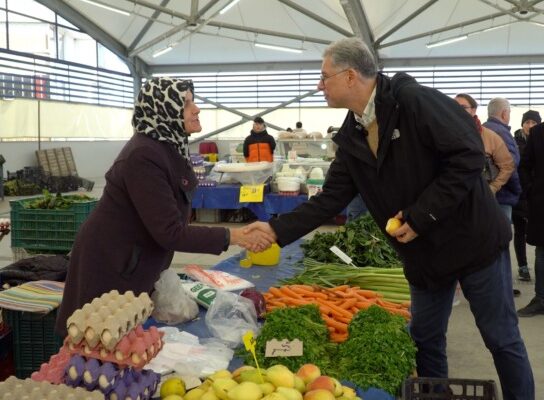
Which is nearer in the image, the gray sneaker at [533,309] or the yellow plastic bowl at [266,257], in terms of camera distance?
the yellow plastic bowl at [266,257]

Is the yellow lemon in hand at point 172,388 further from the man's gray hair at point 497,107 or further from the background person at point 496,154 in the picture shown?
the man's gray hair at point 497,107

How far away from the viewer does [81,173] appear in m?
17.8

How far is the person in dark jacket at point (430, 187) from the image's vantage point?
2127 millimetres

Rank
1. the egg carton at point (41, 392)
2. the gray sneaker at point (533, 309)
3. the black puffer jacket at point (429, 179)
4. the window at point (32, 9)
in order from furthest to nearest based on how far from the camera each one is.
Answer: the window at point (32, 9), the gray sneaker at point (533, 309), the black puffer jacket at point (429, 179), the egg carton at point (41, 392)

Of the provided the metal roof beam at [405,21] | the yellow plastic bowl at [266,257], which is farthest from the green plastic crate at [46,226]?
the metal roof beam at [405,21]

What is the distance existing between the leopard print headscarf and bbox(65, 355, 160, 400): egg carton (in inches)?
38.8

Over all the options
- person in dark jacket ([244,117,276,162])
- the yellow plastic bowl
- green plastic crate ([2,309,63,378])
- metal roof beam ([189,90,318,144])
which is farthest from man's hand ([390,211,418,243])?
metal roof beam ([189,90,318,144])

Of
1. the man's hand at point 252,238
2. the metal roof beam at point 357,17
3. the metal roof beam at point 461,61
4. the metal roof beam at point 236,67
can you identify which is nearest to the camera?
the man's hand at point 252,238

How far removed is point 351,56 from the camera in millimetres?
2211

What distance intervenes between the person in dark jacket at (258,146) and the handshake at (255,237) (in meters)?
7.13

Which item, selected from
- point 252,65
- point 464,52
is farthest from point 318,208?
point 252,65

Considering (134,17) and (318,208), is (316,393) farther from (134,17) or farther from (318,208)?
(134,17)

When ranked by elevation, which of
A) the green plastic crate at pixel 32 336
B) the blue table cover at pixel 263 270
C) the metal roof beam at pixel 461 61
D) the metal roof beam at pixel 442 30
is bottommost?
the green plastic crate at pixel 32 336

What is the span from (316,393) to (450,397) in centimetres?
A: 71
